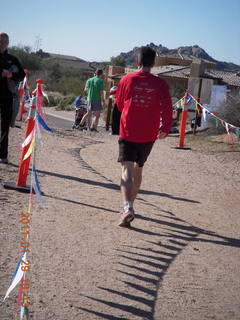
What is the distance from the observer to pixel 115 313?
3.70 meters

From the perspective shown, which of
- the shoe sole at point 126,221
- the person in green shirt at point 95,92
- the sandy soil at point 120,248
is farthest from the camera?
the person in green shirt at point 95,92

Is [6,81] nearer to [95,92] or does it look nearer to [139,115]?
[139,115]

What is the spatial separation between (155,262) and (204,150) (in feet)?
33.1

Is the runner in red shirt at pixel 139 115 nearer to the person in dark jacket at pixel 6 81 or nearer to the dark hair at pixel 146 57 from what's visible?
the dark hair at pixel 146 57

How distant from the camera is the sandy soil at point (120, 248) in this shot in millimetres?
3881

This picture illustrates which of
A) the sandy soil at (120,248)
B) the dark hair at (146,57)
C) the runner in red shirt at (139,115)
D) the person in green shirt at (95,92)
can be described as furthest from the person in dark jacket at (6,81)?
the person in green shirt at (95,92)

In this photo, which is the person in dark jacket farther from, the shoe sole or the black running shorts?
the shoe sole

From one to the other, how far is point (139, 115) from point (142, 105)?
0.39ft

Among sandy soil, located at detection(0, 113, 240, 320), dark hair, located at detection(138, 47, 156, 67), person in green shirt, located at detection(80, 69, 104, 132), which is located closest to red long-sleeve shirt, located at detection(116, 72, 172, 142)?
dark hair, located at detection(138, 47, 156, 67)

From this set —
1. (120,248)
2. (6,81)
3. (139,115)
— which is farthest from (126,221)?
(6,81)

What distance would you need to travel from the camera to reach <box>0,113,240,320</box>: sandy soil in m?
3.88

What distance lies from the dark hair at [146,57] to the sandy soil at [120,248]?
187cm

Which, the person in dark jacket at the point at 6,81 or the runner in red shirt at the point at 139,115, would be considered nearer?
the runner in red shirt at the point at 139,115

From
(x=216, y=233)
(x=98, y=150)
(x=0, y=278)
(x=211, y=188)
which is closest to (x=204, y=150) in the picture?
(x=98, y=150)
